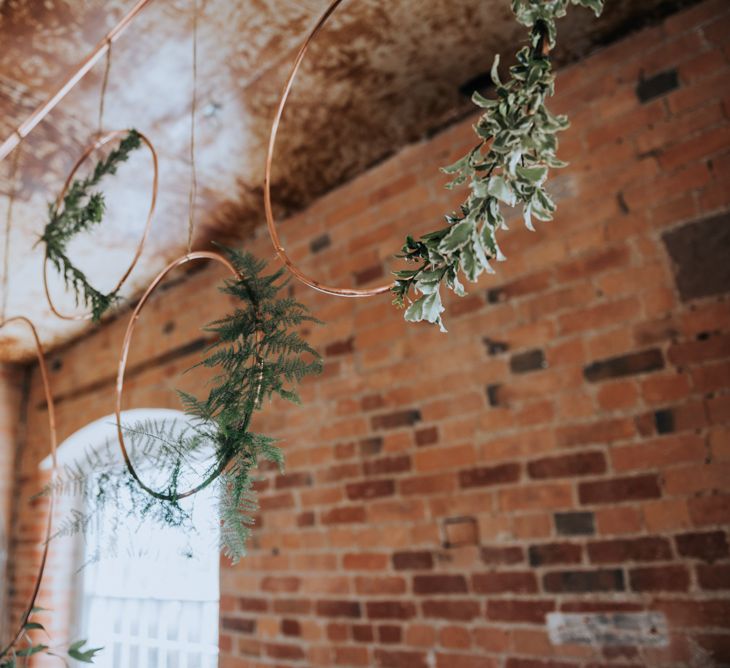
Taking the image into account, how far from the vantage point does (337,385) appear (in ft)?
6.88

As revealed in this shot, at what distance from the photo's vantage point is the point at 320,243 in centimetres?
230

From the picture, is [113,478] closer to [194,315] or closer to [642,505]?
[642,505]

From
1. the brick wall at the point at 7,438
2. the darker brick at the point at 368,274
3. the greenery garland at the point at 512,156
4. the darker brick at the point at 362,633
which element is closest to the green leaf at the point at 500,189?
the greenery garland at the point at 512,156

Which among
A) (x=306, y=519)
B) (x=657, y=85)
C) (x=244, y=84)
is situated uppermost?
(x=244, y=84)

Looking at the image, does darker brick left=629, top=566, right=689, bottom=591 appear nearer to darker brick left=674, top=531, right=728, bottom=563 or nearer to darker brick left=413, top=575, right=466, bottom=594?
darker brick left=674, top=531, right=728, bottom=563

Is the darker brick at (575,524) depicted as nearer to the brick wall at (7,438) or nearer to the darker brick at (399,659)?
the darker brick at (399,659)

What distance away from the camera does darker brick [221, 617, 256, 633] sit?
7.24 feet

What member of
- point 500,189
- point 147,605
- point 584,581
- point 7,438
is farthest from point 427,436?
point 7,438

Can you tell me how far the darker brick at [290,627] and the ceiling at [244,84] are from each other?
4.68ft

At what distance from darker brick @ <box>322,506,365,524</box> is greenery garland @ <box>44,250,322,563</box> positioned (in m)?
1.01

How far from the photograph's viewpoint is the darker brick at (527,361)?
1633mm

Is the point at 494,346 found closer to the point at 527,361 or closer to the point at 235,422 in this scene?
the point at 527,361

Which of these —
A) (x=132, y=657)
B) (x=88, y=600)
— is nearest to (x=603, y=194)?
(x=132, y=657)

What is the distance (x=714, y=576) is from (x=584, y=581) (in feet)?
0.90
